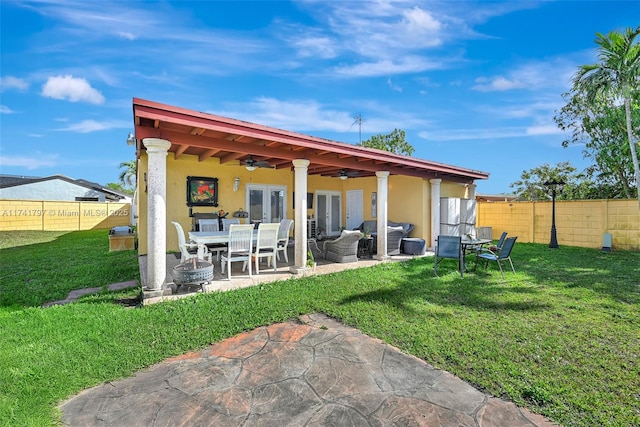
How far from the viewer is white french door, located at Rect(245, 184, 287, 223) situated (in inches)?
389

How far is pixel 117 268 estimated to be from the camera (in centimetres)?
740

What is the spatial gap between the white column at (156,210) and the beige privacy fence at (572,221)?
13.4 metres

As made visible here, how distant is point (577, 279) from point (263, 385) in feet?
22.9

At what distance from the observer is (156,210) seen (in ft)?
15.4

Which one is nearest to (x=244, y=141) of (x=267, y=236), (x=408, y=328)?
(x=267, y=236)

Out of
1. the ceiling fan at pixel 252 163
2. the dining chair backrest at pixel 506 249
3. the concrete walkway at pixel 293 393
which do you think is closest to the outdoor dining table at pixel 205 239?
the ceiling fan at pixel 252 163

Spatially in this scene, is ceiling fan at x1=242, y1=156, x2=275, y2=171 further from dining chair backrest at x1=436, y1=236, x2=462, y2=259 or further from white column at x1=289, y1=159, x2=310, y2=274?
dining chair backrest at x1=436, y1=236, x2=462, y2=259

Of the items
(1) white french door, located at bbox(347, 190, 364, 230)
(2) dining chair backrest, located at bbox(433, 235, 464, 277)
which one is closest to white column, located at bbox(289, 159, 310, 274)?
(2) dining chair backrest, located at bbox(433, 235, 464, 277)

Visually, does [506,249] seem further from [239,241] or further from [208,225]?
[208,225]

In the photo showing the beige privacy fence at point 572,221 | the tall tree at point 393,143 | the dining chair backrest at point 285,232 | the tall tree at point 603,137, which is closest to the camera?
the dining chair backrest at point 285,232

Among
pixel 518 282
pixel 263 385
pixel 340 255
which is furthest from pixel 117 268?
pixel 518 282

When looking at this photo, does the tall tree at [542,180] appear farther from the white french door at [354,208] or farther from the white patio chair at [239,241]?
the white patio chair at [239,241]

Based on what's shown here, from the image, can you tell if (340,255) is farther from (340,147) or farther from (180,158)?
(180,158)

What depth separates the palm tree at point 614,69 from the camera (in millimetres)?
8758
